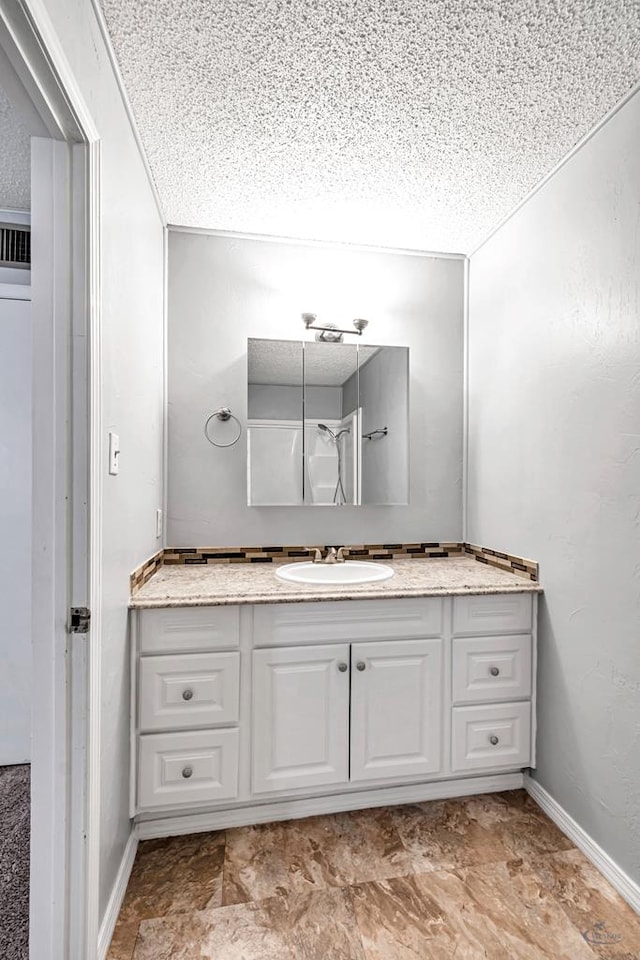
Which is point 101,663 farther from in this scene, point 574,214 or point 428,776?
point 574,214

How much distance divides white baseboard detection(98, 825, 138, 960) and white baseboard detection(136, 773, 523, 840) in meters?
0.09

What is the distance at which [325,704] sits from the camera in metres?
1.71

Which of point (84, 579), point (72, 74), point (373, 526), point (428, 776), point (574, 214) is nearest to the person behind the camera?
point (72, 74)

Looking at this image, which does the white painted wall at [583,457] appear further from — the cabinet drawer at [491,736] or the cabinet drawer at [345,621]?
the cabinet drawer at [345,621]

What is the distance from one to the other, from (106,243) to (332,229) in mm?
1227

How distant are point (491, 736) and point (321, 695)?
2.26 ft

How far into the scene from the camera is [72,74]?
999 mm

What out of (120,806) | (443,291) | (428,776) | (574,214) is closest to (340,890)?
(428,776)

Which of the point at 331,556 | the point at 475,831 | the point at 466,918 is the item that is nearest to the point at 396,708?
the point at 475,831

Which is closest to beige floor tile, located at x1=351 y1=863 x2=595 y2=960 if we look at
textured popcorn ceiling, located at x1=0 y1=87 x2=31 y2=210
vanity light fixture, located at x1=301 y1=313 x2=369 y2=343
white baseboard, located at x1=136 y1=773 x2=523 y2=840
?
white baseboard, located at x1=136 y1=773 x2=523 y2=840

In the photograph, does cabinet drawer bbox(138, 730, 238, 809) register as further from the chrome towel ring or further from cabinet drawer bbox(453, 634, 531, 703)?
the chrome towel ring

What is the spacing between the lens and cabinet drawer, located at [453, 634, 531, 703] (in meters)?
1.81

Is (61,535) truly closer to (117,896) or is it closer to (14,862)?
(117,896)

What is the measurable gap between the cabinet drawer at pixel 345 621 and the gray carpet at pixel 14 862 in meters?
0.94
